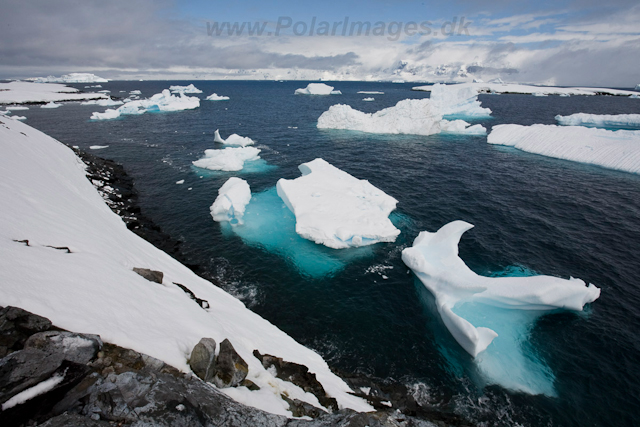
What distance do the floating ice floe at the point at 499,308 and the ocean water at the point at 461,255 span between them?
0.21 meters

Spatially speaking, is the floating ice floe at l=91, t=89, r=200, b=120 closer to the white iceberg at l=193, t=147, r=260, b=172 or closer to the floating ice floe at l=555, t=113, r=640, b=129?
the white iceberg at l=193, t=147, r=260, b=172

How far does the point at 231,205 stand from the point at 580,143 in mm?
47527

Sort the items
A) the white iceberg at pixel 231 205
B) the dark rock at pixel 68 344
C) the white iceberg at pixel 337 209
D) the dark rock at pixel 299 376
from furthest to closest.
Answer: the white iceberg at pixel 231 205 → the white iceberg at pixel 337 209 → the dark rock at pixel 299 376 → the dark rock at pixel 68 344

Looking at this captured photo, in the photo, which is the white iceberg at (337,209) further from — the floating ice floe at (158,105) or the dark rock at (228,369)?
the floating ice floe at (158,105)

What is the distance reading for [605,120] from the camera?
208 feet

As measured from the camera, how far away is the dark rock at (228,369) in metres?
7.67

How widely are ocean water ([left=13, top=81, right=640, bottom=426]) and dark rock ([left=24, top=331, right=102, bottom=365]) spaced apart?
9.29 meters

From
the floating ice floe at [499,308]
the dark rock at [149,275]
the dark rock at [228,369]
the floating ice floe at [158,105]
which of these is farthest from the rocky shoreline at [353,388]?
the floating ice floe at [158,105]

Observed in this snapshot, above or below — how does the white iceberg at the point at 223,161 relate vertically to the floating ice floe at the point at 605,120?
below

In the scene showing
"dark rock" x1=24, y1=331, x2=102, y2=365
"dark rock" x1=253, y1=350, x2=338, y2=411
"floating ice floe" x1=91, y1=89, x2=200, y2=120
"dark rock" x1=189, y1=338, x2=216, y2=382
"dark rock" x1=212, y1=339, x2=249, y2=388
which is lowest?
"floating ice floe" x1=91, y1=89, x2=200, y2=120

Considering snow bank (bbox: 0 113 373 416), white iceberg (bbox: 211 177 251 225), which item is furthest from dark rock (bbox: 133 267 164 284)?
white iceberg (bbox: 211 177 251 225)

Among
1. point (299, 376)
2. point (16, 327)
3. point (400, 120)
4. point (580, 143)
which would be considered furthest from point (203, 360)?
point (400, 120)

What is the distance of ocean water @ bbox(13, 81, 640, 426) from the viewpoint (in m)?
12.2

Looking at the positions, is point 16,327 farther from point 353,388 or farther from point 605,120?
point 605,120
